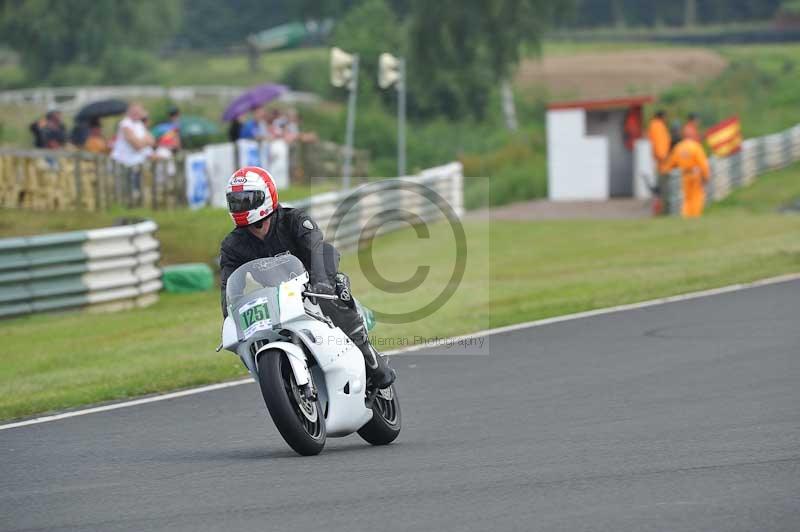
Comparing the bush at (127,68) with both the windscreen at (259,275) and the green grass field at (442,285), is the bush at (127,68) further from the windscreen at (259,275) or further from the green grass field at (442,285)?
the windscreen at (259,275)

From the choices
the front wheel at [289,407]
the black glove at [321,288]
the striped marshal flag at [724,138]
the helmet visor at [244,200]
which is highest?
the helmet visor at [244,200]

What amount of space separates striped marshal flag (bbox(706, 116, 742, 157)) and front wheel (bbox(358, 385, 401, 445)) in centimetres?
2492

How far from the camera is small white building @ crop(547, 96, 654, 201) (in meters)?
32.4

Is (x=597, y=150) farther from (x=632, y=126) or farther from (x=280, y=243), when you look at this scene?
(x=280, y=243)

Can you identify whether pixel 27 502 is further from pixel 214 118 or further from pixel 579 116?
pixel 214 118

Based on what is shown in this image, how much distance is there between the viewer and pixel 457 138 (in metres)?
56.1

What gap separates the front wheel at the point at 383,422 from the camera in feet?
28.5

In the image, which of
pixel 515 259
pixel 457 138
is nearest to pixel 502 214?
pixel 515 259

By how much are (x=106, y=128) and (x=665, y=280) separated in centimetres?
4062

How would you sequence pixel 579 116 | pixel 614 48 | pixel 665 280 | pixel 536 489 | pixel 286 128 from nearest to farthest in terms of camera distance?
pixel 536 489 < pixel 665 280 < pixel 286 128 < pixel 579 116 < pixel 614 48

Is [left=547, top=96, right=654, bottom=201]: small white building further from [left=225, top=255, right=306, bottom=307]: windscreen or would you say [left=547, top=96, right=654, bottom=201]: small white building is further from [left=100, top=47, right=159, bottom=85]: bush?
[left=100, top=47, right=159, bottom=85]: bush

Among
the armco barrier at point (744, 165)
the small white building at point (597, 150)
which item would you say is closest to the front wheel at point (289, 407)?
the armco barrier at point (744, 165)

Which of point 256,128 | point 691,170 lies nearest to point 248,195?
point 256,128

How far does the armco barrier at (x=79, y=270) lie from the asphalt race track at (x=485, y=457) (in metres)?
5.82
